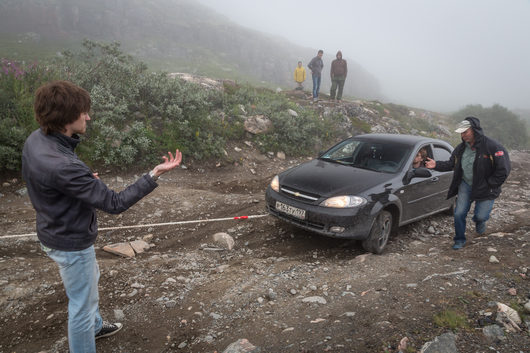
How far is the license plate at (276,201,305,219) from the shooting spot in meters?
4.84

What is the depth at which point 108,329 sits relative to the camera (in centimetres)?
318

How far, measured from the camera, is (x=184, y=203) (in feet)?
22.6

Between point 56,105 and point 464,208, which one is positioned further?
point 464,208

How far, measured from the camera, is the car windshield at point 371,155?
5.60 metres

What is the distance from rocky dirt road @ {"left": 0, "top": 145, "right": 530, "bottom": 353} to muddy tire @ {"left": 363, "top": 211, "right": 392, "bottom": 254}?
0.20m

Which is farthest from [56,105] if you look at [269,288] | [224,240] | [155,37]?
[155,37]

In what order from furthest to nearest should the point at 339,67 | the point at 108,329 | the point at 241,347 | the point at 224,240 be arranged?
the point at 339,67 → the point at 224,240 → the point at 108,329 → the point at 241,347

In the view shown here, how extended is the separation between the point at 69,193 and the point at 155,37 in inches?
1581

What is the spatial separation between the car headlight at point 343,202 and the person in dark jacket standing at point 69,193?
2.72 m

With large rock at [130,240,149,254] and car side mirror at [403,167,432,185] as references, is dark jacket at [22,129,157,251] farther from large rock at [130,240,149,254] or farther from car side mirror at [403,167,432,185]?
car side mirror at [403,167,432,185]

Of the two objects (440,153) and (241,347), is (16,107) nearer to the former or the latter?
(241,347)

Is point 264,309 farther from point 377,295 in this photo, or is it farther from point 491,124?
point 491,124

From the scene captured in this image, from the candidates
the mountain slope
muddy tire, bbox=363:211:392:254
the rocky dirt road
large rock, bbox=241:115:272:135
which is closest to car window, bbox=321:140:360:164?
muddy tire, bbox=363:211:392:254

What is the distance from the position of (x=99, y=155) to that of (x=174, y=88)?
3.27 m
